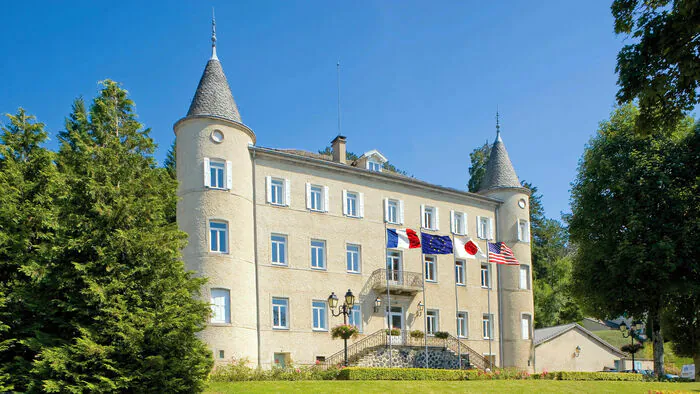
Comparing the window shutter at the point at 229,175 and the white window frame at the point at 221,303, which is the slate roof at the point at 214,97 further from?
the white window frame at the point at 221,303

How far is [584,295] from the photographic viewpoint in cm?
3594

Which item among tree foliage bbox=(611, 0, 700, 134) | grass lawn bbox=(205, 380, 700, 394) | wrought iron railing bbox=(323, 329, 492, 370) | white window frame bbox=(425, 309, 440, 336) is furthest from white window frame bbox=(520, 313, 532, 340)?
tree foliage bbox=(611, 0, 700, 134)

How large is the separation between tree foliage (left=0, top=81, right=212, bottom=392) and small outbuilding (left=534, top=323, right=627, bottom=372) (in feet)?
94.6

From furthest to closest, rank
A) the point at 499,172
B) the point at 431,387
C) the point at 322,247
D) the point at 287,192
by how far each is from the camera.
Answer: the point at 499,172
the point at 322,247
the point at 287,192
the point at 431,387

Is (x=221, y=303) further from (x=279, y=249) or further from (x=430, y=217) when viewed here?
(x=430, y=217)

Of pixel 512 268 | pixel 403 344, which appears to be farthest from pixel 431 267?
pixel 512 268

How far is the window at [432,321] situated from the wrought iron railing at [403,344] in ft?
3.24

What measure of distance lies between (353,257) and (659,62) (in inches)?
904

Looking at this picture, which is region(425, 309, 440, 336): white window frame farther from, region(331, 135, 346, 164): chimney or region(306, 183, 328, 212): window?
region(331, 135, 346, 164): chimney

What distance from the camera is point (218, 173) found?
97.5ft

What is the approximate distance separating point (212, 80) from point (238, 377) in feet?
47.7

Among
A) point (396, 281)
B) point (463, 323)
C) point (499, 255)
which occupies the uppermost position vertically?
point (499, 255)

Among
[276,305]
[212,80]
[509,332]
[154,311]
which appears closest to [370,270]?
[276,305]

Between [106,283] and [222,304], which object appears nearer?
[106,283]
